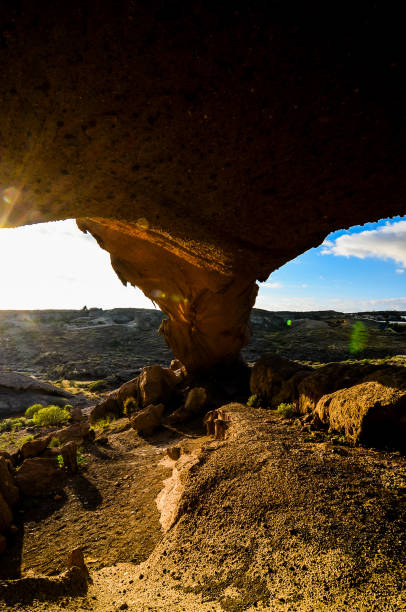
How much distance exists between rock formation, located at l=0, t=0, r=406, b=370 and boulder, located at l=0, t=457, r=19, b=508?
4.95m

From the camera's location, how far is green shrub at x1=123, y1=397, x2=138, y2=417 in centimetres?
1198

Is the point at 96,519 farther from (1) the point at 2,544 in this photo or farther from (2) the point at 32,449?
(2) the point at 32,449

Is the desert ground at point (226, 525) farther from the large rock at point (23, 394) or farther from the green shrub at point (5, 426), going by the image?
the large rock at point (23, 394)

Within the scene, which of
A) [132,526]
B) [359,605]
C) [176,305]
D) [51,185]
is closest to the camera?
[359,605]

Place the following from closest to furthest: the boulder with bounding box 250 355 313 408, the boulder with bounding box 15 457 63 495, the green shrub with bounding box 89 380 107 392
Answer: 1. the boulder with bounding box 15 457 63 495
2. the boulder with bounding box 250 355 313 408
3. the green shrub with bounding box 89 380 107 392

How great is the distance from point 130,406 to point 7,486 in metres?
6.80

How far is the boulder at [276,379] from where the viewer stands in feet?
28.0

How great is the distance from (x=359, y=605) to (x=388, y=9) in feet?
14.1

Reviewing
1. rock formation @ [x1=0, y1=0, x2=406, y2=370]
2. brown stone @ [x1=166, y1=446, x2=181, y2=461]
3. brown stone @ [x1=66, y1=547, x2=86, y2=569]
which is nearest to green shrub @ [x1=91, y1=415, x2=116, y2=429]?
brown stone @ [x1=166, y1=446, x2=181, y2=461]

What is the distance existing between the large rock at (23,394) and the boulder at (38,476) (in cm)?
1222

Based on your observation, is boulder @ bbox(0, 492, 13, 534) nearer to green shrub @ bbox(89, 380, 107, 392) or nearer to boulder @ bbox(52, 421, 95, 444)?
boulder @ bbox(52, 421, 95, 444)

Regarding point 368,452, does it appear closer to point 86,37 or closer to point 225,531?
point 225,531

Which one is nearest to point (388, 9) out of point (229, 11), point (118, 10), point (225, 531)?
point (229, 11)

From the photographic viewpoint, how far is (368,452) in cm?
466
